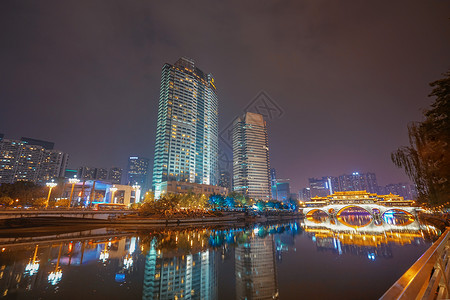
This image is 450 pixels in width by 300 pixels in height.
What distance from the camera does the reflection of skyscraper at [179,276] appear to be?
39.1ft

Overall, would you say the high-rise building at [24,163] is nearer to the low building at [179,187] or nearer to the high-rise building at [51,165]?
the high-rise building at [51,165]

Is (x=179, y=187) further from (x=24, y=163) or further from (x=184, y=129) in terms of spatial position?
(x=24, y=163)

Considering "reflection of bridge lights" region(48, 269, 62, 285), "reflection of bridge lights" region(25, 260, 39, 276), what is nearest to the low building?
"reflection of bridge lights" region(25, 260, 39, 276)

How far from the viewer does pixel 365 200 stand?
93188 mm

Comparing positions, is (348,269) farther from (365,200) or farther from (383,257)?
(365,200)

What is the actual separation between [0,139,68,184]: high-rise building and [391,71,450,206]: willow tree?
186 metres

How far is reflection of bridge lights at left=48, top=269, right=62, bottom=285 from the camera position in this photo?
1285 cm

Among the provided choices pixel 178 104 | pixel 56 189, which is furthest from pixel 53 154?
pixel 178 104

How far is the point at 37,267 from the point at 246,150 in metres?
182

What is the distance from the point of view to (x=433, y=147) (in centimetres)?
1560

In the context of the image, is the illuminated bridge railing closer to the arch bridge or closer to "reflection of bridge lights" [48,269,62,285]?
"reflection of bridge lights" [48,269,62,285]

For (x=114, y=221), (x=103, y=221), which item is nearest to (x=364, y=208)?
(x=114, y=221)

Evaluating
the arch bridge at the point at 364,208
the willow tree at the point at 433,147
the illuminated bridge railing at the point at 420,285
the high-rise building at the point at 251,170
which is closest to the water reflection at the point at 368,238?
the willow tree at the point at 433,147

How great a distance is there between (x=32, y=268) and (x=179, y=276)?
10927 millimetres
